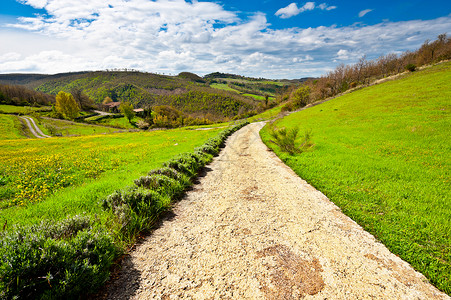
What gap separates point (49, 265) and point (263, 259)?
4.30m

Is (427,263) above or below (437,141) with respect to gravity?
below

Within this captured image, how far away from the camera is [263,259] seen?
173 inches

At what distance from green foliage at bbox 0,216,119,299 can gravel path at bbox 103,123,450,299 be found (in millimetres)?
577

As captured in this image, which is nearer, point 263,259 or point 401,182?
point 263,259

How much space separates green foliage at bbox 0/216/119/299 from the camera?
2.63m

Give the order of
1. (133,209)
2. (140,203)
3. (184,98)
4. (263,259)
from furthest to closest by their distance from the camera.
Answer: (184,98), (140,203), (133,209), (263,259)

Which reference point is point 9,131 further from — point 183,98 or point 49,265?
point 183,98

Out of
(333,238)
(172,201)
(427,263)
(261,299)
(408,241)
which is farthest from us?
(172,201)

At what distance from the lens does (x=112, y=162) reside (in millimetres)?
13086

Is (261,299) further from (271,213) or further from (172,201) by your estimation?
(172,201)

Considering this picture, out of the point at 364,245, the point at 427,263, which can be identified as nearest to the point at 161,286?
the point at 364,245

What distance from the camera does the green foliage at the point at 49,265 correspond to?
2.63 metres

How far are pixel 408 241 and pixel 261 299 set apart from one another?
4.62 metres

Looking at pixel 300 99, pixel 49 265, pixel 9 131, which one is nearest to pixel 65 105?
pixel 9 131
